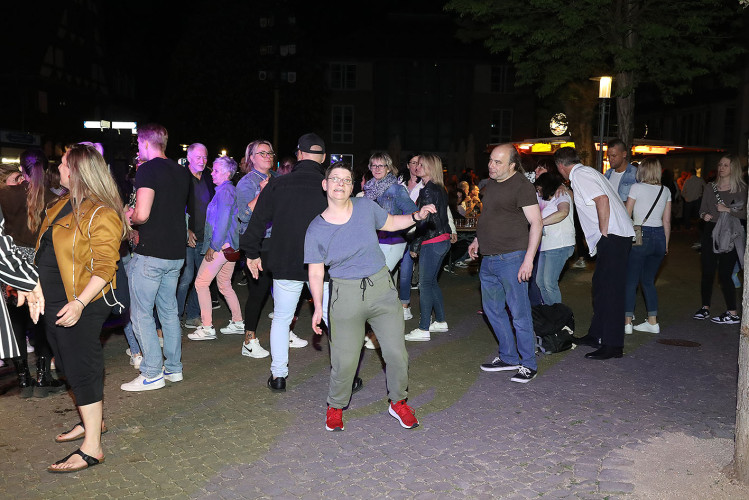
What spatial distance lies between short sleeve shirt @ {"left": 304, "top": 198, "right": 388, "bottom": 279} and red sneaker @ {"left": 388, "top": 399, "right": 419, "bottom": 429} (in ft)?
3.45

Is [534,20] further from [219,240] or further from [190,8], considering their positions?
[190,8]

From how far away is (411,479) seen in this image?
4.65m

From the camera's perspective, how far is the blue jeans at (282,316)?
6.37 m

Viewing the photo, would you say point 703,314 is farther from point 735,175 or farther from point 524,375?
point 524,375

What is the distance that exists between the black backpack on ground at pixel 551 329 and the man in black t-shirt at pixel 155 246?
Result: 12.3 feet

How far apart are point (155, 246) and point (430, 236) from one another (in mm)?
3232

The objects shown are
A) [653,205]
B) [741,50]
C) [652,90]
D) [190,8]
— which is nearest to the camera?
[653,205]

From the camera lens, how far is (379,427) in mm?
5602

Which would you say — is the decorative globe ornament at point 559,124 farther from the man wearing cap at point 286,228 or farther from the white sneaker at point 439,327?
the man wearing cap at point 286,228

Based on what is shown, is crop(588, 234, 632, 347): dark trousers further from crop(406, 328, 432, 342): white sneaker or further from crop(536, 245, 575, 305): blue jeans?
crop(406, 328, 432, 342): white sneaker

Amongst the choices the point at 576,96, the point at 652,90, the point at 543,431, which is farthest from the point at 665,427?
the point at 652,90

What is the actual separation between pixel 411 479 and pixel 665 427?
2.20m

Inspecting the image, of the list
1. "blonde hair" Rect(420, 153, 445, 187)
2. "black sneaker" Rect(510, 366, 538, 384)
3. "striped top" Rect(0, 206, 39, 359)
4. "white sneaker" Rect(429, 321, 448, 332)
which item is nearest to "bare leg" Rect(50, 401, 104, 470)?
"striped top" Rect(0, 206, 39, 359)

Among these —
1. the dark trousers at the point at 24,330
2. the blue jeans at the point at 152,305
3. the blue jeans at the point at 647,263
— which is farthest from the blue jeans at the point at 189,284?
the blue jeans at the point at 647,263
